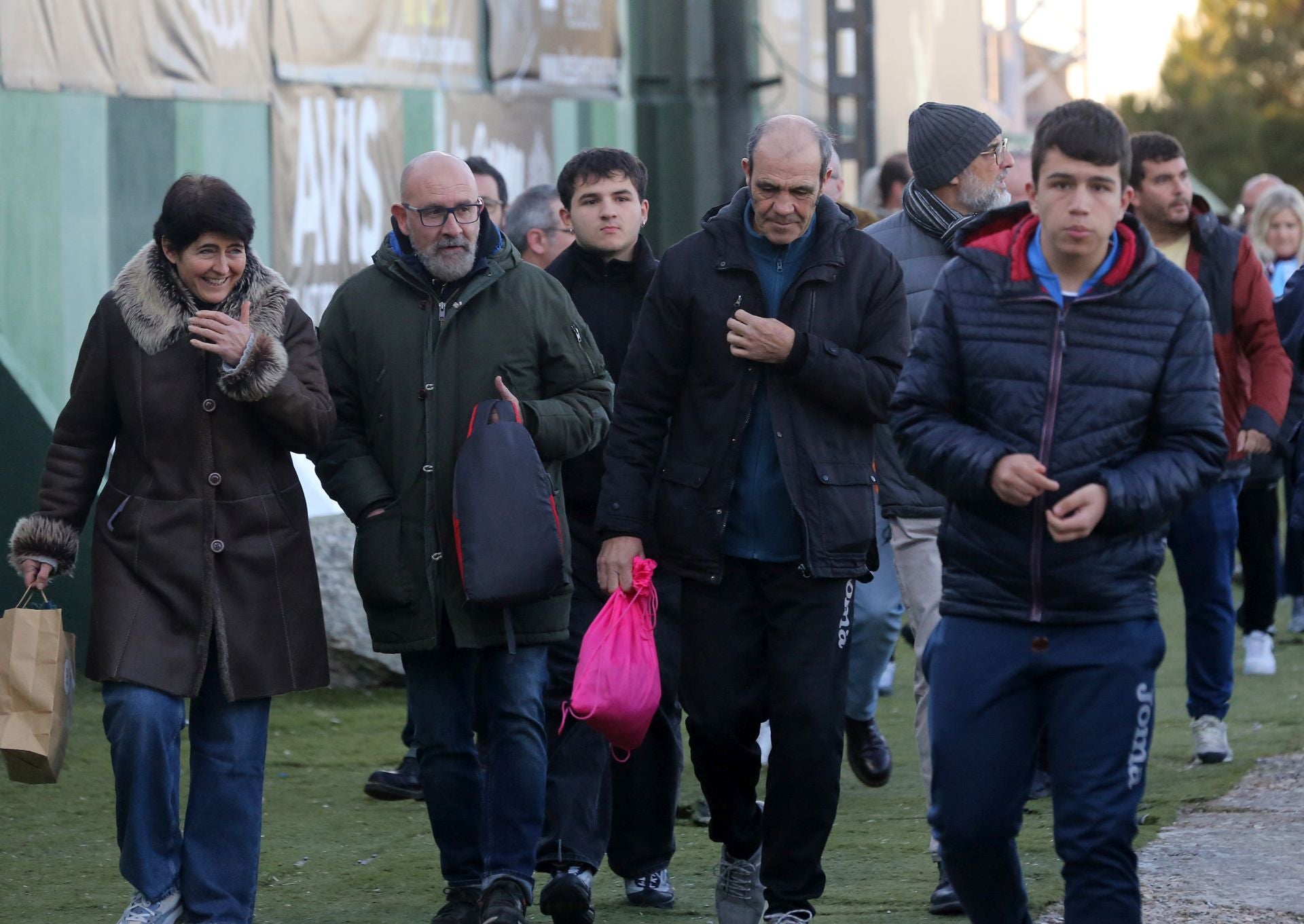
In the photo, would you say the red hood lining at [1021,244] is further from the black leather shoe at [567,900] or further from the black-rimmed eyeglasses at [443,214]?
the black leather shoe at [567,900]

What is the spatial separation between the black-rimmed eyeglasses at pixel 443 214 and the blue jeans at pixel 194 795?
127 centimetres

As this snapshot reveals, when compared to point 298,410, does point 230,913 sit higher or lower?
lower

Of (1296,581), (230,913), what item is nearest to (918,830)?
(230,913)

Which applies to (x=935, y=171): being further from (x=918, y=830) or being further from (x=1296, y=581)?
(x=1296, y=581)

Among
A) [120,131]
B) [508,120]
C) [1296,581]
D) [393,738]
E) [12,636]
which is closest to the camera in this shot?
[12,636]

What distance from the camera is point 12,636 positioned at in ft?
16.8

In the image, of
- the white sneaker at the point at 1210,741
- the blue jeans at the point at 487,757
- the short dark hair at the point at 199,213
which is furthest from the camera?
the white sneaker at the point at 1210,741

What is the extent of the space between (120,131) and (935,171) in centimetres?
522

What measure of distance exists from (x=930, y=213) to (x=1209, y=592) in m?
2.25

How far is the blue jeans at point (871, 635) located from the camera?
7.07m

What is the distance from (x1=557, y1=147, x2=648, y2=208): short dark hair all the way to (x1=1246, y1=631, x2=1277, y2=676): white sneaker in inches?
185

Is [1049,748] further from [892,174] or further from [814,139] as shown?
[892,174]

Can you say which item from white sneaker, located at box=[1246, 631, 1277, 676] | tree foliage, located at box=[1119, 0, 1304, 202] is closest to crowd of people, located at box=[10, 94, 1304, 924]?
white sneaker, located at box=[1246, 631, 1277, 676]

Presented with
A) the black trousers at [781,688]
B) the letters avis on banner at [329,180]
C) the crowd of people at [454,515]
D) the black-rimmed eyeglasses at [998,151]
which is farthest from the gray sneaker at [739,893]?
the letters avis on banner at [329,180]
